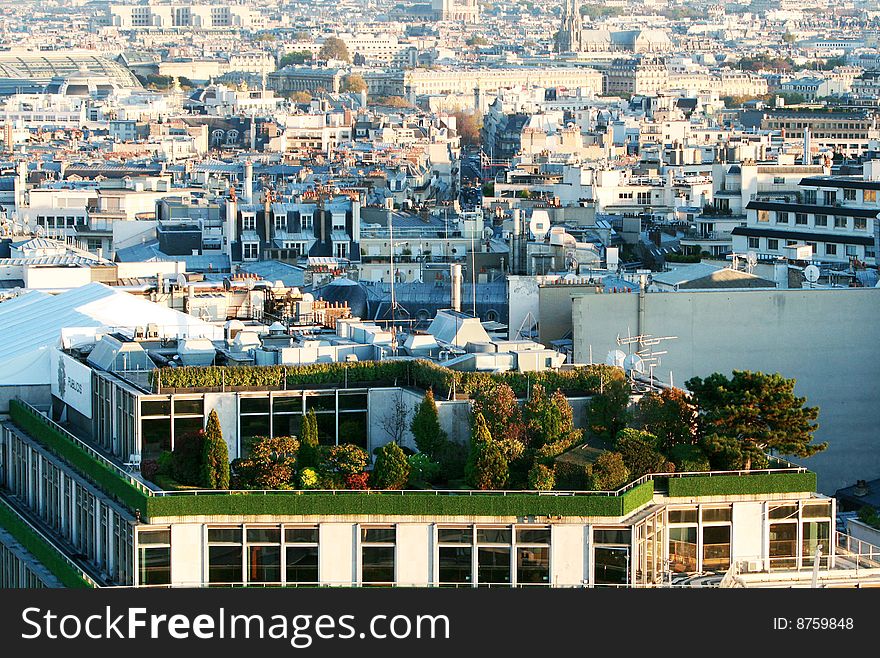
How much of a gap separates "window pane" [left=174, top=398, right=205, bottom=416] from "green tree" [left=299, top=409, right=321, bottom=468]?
0.84 meters

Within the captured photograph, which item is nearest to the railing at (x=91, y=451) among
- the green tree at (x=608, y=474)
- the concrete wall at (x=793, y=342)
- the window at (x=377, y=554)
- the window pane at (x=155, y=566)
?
the window pane at (x=155, y=566)

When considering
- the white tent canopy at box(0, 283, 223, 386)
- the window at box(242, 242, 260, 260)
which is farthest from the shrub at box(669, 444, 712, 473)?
the window at box(242, 242, 260, 260)

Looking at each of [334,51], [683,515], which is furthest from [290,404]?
[334,51]

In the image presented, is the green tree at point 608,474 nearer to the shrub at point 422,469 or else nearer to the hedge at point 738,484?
the hedge at point 738,484

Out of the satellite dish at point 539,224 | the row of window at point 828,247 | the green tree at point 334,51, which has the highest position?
the satellite dish at point 539,224

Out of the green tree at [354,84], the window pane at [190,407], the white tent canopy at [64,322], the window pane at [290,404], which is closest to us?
the window pane at [190,407]

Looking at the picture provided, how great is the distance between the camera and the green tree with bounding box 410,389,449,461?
19719 mm

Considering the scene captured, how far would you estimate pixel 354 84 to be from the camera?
502 ft

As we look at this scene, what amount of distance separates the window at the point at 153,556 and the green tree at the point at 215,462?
2.27ft

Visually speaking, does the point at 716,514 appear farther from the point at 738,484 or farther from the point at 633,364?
the point at 633,364

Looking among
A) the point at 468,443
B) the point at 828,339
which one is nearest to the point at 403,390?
the point at 468,443

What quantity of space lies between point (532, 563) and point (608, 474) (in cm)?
80

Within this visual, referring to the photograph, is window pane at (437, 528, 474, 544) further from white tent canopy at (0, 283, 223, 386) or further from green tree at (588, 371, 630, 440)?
white tent canopy at (0, 283, 223, 386)

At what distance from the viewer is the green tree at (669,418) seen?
64.2 ft
